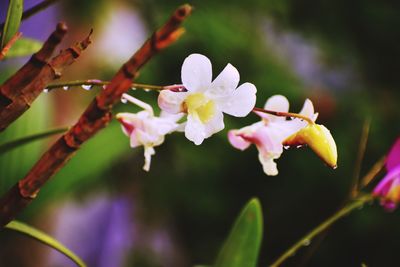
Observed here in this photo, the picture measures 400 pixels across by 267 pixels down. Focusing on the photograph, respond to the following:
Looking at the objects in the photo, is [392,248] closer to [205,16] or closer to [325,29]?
[325,29]

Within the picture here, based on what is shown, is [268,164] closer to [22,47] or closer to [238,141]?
[238,141]

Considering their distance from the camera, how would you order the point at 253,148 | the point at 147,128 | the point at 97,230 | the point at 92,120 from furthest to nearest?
the point at 97,230 → the point at 253,148 → the point at 147,128 → the point at 92,120

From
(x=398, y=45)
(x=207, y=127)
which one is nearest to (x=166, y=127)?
(x=207, y=127)

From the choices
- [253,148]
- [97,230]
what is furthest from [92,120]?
[97,230]

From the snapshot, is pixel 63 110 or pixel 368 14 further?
pixel 63 110

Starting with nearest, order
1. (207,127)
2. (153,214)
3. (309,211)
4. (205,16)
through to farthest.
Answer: (207,127), (205,16), (309,211), (153,214)

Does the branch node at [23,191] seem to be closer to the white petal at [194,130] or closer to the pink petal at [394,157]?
the white petal at [194,130]

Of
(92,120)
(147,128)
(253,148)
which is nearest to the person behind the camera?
(92,120)

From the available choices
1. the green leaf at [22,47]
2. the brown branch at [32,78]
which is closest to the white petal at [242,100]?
the brown branch at [32,78]
